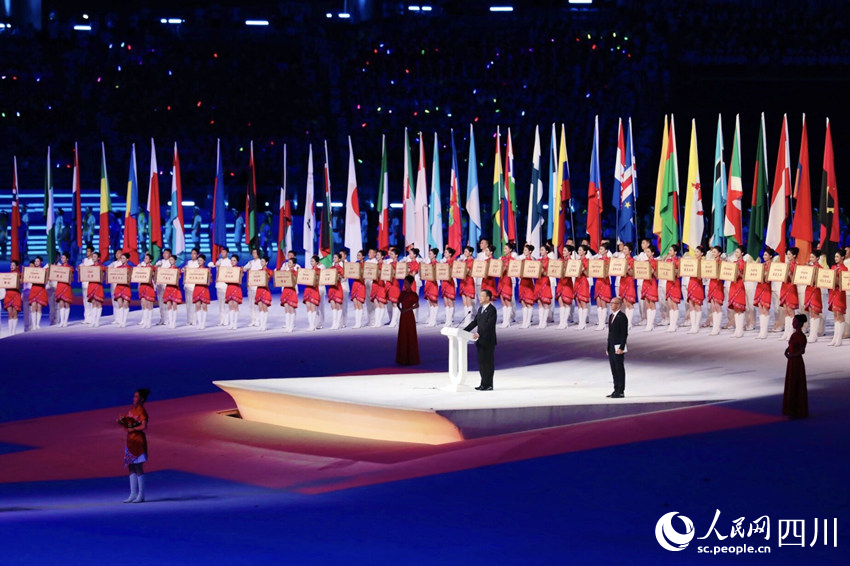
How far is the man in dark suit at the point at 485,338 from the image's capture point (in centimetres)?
1736

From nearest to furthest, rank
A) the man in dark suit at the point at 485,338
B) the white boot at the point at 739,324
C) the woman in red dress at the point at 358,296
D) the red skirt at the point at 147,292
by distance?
the man in dark suit at the point at 485,338 → the white boot at the point at 739,324 → the woman in red dress at the point at 358,296 → the red skirt at the point at 147,292

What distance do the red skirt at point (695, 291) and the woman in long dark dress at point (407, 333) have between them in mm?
Answer: 6035

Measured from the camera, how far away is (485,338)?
1761cm

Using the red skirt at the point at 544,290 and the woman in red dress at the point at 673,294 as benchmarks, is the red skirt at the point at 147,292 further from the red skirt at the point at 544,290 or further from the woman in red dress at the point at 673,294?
the woman in red dress at the point at 673,294

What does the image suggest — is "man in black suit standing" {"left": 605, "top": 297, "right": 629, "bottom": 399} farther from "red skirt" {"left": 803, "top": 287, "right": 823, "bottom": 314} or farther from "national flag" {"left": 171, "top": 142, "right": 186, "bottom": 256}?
"national flag" {"left": 171, "top": 142, "right": 186, "bottom": 256}

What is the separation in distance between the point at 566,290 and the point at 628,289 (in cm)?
124

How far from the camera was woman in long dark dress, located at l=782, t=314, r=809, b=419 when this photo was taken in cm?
1566

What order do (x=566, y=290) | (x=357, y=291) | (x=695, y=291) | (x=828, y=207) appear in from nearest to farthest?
(x=695, y=291) < (x=828, y=207) < (x=566, y=290) < (x=357, y=291)

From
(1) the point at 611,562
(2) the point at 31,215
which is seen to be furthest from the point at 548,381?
(2) the point at 31,215

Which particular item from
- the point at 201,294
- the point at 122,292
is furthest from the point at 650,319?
the point at 122,292

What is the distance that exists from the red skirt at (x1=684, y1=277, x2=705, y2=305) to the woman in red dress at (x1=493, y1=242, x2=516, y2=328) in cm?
348

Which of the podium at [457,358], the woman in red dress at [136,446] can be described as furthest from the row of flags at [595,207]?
the woman in red dress at [136,446]

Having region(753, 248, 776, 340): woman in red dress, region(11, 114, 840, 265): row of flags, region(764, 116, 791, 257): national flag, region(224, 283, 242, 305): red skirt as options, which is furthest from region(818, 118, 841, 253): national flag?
→ region(224, 283, 242, 305): red skirt

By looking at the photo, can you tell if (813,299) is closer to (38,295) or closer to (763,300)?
(763,300)
